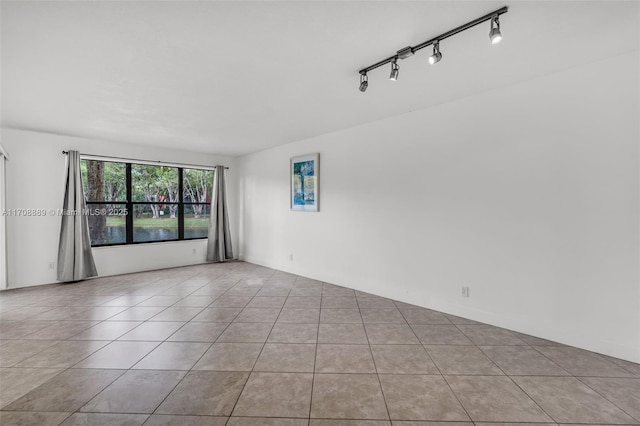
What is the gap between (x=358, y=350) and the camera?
2418mm

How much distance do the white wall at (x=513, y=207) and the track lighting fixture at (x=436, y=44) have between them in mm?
1241

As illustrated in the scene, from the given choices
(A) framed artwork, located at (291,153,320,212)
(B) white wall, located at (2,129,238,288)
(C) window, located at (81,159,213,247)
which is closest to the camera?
(B) white wall, located at (2,129,238,288)

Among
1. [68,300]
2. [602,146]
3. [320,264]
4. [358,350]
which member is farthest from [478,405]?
[68,300]

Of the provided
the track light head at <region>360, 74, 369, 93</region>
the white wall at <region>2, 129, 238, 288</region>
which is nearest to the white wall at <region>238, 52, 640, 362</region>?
the track light head at <region>360, 74, 369, 93</region>

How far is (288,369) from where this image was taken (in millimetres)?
2135

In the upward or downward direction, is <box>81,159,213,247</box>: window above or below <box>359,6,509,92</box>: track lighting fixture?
below

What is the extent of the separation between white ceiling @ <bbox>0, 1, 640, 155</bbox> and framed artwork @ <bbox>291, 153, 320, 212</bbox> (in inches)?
49.9

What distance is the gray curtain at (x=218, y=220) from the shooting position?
614 cm

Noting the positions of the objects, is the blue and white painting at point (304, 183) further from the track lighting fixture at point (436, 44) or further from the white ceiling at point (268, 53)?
the track lighting fixture at point (436, 44)

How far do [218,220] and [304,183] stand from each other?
2497 mm

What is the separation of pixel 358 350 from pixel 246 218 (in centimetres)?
458

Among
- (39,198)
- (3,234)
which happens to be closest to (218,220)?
(39,198)

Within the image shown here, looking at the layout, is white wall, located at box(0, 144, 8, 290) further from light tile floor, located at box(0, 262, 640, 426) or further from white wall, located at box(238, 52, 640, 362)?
white wall, located at box(238, 52, 640, 362)

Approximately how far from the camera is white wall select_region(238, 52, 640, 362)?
2266mm
